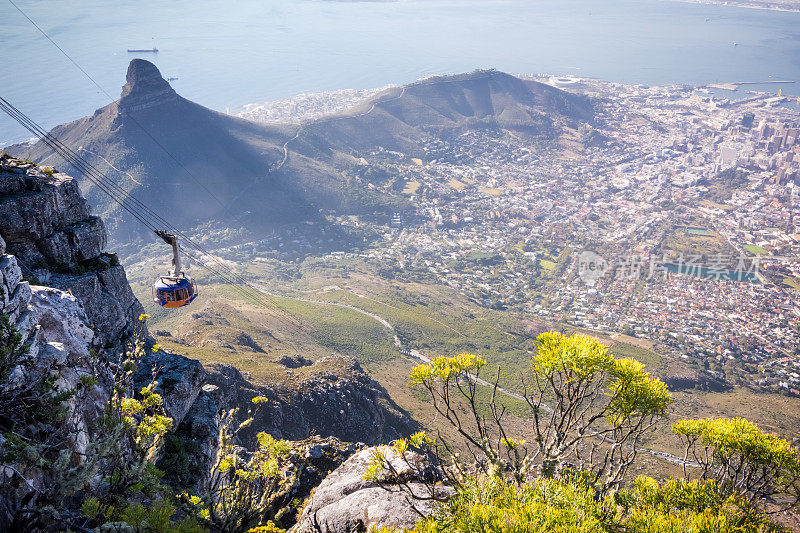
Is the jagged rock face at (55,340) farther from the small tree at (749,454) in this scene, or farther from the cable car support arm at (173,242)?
the small tree at (749,454)

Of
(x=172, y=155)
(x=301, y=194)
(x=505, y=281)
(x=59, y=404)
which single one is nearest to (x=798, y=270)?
(x=505, y=281)

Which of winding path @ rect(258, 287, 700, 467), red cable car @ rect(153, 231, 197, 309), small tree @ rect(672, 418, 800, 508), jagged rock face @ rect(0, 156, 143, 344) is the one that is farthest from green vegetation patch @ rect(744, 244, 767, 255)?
jagged rock face @ rect(0, 156, 143, 344)

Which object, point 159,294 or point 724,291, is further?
point 724,291

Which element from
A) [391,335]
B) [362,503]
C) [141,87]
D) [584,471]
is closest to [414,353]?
[391,335]

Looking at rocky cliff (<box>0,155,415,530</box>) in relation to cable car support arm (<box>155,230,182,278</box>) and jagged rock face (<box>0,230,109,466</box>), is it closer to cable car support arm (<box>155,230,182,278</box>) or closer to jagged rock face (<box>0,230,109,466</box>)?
jagged rock face (<box>0,230,109,466</box>)

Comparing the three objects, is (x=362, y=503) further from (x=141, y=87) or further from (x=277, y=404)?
(x=141, y=87)

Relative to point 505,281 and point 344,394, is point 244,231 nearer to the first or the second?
point 505,281
